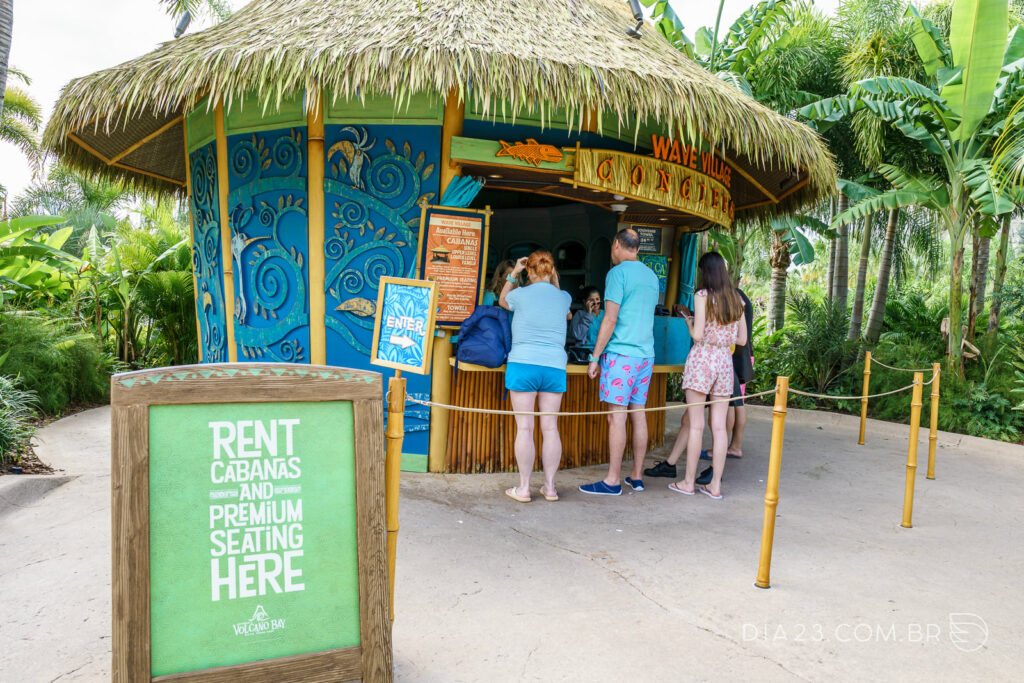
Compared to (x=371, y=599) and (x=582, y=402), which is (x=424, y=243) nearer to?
(x=582, y=402)

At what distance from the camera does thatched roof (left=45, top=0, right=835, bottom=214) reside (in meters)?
4.92

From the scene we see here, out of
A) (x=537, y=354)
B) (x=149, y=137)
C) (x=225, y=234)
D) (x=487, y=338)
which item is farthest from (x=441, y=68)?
(x=149, y=137)

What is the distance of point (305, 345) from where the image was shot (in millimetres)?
5852

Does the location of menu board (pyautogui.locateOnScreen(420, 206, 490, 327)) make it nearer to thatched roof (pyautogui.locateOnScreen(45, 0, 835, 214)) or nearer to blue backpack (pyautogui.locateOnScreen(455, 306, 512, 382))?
blue backpack (pyautogui.locateOnScreen(455, 306, 512, 382))

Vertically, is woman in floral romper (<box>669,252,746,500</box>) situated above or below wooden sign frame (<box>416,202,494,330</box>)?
below

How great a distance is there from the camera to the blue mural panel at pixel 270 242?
579cm

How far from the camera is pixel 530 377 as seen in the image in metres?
4.99

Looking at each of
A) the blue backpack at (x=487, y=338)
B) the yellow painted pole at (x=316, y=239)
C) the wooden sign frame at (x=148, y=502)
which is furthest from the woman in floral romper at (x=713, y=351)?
the wooden sign frame at (x=148, y=502)

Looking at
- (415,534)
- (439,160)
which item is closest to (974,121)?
(439,160)

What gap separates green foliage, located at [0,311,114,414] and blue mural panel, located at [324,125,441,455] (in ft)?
13.0

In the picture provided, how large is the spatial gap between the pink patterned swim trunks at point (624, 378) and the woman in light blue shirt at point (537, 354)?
45 cm

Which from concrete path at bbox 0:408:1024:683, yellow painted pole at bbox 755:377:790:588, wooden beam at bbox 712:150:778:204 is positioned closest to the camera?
concrete path at bbox 0:408:1024:683

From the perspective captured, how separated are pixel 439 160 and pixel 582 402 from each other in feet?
8.06

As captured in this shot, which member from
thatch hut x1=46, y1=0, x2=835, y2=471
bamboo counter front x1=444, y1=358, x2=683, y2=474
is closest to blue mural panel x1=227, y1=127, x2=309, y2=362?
thatch hut x1=46, y1=0, x2=835, y2=471
